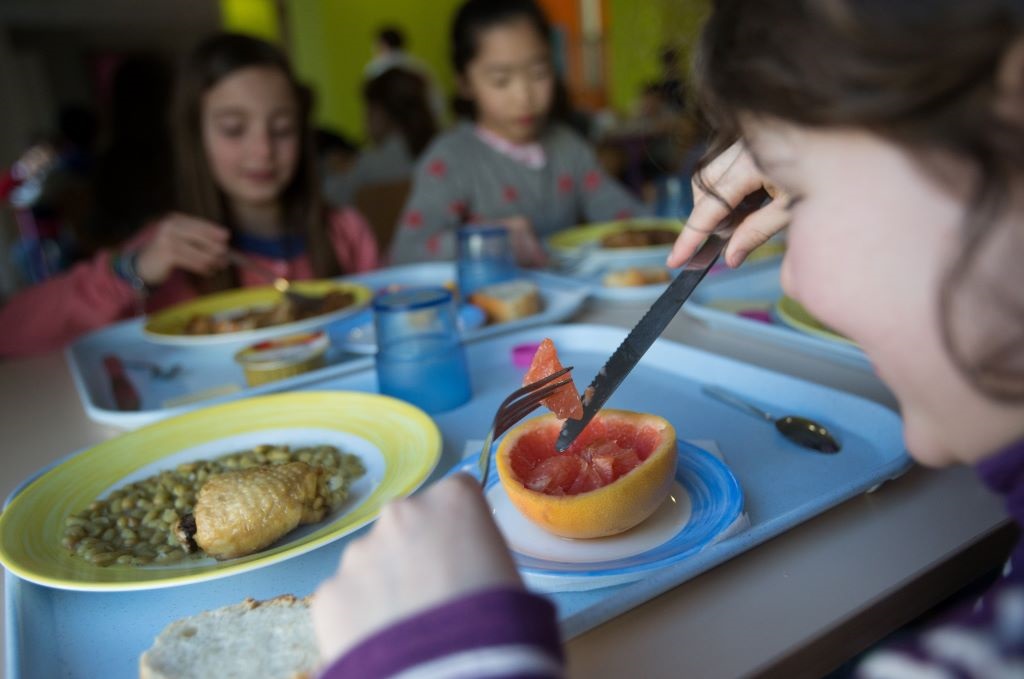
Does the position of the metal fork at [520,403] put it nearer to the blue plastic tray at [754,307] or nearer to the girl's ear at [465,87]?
the blue plastic tray at [754,307]

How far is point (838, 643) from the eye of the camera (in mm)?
541

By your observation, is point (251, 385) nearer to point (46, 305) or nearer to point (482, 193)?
point (46, 305)

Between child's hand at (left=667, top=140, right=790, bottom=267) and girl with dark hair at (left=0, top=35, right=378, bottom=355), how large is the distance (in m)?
1.25

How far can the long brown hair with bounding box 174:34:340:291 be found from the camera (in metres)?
2.01

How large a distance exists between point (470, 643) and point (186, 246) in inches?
60.4

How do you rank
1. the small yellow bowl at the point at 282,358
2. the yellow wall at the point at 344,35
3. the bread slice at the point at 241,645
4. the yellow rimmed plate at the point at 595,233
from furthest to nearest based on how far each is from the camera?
the yellow wall at the point at 344,35 < the yellow rimmed plate at the point at 595,233 < the small yellow bowl at the point at 282,358 < the bread slice at the point at 241,645

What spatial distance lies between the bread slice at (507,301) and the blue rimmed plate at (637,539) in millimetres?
644

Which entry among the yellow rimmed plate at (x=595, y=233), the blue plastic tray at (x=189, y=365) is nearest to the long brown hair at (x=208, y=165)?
the blue plastic tray at (x=189, y=365)

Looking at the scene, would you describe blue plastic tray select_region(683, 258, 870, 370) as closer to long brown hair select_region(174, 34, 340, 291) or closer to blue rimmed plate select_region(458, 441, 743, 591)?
blue rimmed plate select_region(458, 441, 743, 591)

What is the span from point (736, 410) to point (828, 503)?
257mm

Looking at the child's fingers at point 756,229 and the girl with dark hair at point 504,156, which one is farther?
the girl with dark hair at point 504,156

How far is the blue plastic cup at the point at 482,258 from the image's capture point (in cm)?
154

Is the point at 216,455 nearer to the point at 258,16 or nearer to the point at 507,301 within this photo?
the point at 507,301

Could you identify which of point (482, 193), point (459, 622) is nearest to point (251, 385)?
point (459, 622)
